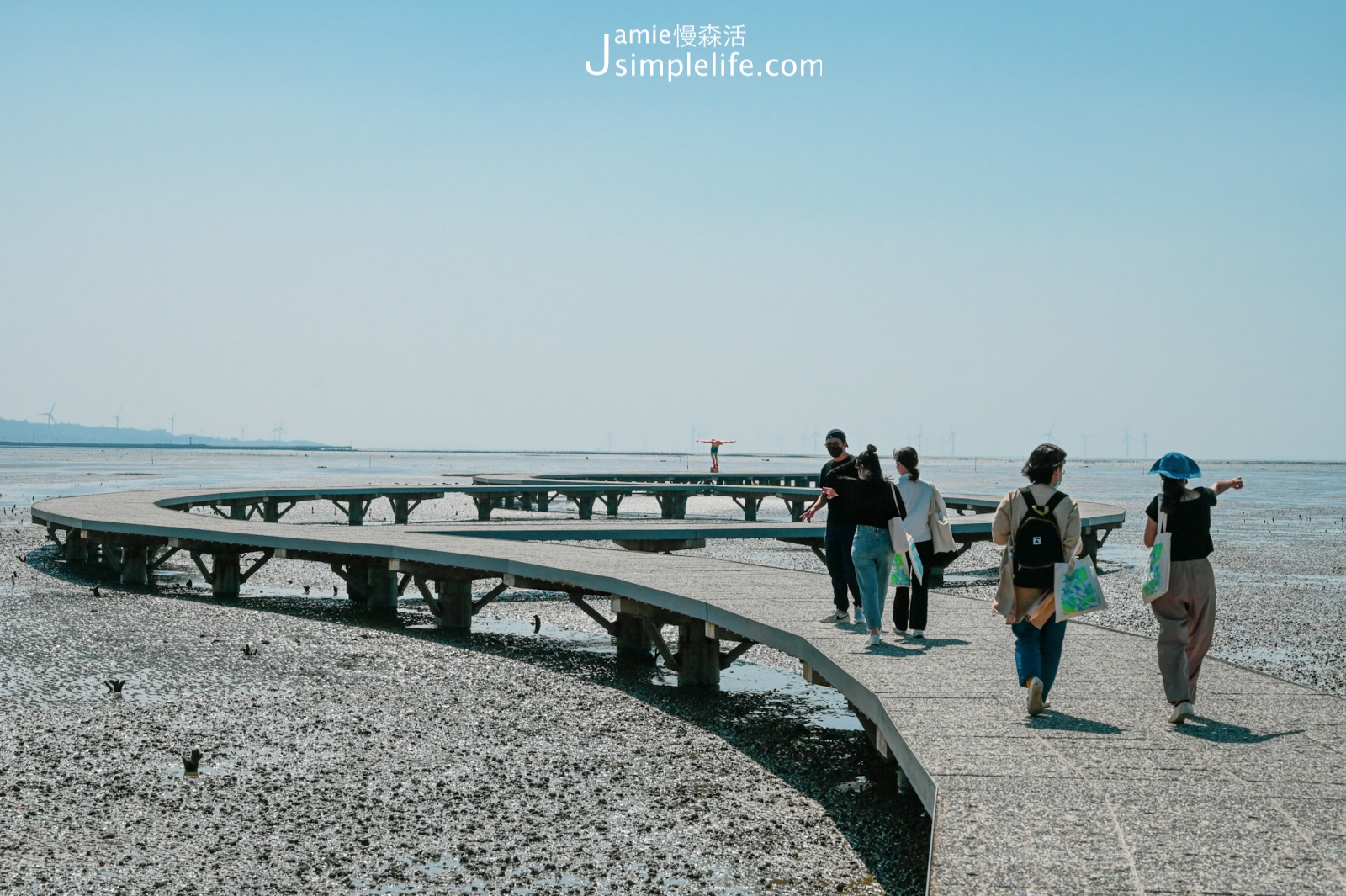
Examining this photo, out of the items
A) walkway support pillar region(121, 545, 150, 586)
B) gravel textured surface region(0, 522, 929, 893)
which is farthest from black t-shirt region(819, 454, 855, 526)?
walkway support pillar region(121, 545, 150, 586)

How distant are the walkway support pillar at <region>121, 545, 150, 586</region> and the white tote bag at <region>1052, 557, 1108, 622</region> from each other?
1843 cm

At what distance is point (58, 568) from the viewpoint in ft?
76.0

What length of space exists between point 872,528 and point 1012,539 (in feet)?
7.71

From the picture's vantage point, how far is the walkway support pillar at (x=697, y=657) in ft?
41.8

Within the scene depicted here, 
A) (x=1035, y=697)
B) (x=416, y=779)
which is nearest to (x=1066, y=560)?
(x=1035, y=697)

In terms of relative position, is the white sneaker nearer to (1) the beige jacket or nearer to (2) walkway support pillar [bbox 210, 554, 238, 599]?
(1) the beige jacket

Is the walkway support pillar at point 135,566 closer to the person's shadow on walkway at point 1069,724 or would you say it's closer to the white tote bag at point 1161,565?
the person's shadow on walkway at point 1069,724

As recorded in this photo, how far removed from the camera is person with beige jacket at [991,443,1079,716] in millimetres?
7078

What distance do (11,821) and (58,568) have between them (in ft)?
57.9

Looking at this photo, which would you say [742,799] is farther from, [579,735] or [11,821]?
[11,821]

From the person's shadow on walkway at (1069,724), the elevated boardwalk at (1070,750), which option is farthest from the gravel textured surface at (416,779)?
the person's shadow on walkway at (1069,724)

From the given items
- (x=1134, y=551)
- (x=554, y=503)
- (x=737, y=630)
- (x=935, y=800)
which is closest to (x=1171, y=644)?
(x=935, y=800)

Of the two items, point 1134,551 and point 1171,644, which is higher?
point 1171,644

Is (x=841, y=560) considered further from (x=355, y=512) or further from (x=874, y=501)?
(x=355, y=512)
